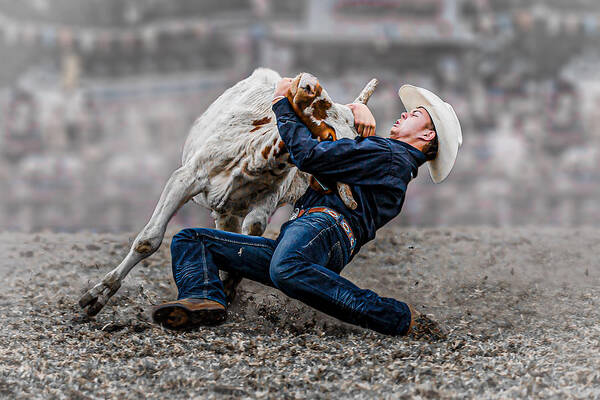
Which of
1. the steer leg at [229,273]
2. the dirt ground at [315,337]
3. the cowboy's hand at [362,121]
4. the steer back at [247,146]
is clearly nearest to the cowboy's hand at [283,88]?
the steer back at [247,146]

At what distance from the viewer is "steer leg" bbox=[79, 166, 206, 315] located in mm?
2609

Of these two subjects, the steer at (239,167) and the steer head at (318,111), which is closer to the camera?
the steer head at (318,111)

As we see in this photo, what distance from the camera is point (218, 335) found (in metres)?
A: 2.51

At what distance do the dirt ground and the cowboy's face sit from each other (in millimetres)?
772

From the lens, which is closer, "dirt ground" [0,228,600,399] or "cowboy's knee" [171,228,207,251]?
"dirt ground" [0,228,600,399]

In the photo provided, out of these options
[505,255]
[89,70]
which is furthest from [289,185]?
[89,70]

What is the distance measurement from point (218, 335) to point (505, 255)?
2127 mm

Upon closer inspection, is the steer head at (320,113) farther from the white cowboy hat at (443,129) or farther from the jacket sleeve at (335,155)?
the white cowboy hat at (443,129)

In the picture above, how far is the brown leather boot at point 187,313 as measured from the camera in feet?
7.86

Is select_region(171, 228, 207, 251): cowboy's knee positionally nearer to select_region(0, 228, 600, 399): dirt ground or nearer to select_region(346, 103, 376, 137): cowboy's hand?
select_region(0, 228, 600, 399): dirt ground

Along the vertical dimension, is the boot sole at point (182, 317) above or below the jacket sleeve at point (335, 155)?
below

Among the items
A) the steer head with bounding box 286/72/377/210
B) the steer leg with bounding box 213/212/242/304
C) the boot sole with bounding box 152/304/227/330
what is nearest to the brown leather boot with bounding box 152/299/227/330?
Result: the boot sole with bounding box 152/304/227/330

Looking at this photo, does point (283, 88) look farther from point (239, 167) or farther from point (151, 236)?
point (151, 236)

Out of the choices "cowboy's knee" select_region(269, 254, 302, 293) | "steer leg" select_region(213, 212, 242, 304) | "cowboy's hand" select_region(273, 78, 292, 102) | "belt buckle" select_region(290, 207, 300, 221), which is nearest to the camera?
"cowboy's knee" select_region(269, 254, 302, 293)
